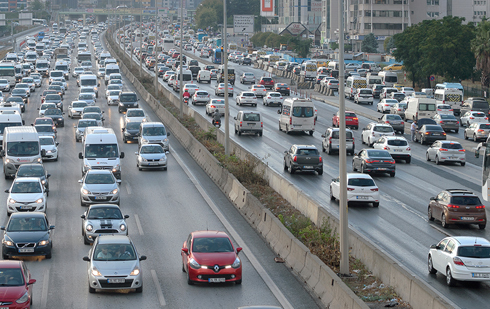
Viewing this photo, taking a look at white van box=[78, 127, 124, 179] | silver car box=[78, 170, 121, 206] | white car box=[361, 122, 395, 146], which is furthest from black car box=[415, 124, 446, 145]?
silver car box=[78, 170, 121, 206]

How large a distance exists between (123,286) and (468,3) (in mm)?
175471

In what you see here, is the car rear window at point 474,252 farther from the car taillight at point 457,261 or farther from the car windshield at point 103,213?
the car windshield at point 103,213

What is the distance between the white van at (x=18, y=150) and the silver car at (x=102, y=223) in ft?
42.1

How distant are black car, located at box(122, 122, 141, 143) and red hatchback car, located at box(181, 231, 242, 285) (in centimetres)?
2929

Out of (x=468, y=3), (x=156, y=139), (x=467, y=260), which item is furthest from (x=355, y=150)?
(x=468, y=3)

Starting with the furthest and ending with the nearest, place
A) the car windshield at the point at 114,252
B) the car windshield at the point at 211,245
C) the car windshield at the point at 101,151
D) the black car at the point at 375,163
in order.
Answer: the black car at the point at 375,163, the car windshield at the point at 101,151, the car windshield at the point at 211,245, the car windshield at the point at 114,252

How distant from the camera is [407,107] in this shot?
63.2m

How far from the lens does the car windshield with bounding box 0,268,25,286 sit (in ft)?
55.5

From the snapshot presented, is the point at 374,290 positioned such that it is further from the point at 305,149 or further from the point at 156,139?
the point at 156,139

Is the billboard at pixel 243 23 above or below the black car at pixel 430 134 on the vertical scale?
above

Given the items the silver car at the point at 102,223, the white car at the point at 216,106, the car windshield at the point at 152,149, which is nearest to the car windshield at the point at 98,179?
the silver car at the point at 102,223

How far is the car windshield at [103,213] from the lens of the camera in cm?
2447

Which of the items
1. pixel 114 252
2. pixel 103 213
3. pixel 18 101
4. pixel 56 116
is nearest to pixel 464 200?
pixel 103 213

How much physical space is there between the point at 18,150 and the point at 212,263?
65.7 ft
